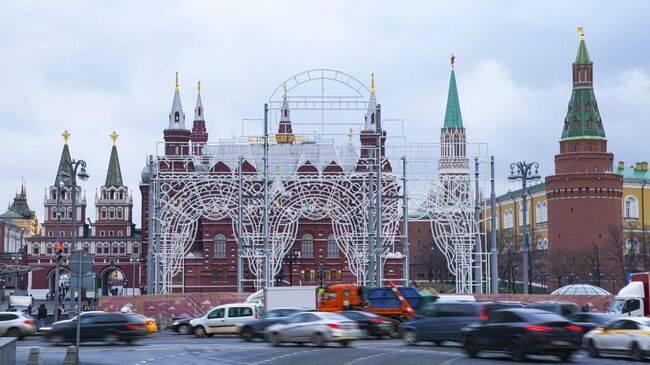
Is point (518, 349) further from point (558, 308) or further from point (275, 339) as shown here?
point (558, 308)

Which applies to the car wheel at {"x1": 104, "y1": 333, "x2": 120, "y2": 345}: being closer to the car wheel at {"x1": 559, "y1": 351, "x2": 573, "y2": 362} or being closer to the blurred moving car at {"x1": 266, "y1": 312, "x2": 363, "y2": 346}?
the blurred moving car at {"x1": 266, "y1": 312, "x2": 363, "y2": 346}

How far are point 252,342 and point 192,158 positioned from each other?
32.8 meters

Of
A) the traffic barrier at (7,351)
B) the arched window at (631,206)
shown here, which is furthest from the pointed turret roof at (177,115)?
the traffic barrier at (7,351)

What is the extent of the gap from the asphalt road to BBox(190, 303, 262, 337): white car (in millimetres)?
5533

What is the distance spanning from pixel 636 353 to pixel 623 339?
58cm

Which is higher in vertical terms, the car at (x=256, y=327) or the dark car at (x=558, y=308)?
the dark car at (x=558, y=308)

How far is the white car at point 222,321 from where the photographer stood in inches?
1683

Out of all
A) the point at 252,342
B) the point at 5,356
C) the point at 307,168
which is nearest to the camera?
the point at 5,356

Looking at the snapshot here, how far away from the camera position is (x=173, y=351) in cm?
3253

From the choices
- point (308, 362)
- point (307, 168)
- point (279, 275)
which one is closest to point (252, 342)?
point (308, 362)

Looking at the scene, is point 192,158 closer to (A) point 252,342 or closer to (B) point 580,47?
(A) point 252,342

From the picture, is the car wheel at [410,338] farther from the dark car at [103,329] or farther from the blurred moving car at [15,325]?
the blurred moving car at [15,325]

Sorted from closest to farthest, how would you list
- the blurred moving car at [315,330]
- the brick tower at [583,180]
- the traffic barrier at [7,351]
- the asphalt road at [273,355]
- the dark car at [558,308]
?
the traffic barrier at [7,351] → the asphalt road at [273,355] → the blurred moving car at [315,330] → the dark car at [558,308] → the brick tower at [583,180]

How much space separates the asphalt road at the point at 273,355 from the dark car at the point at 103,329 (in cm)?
38
